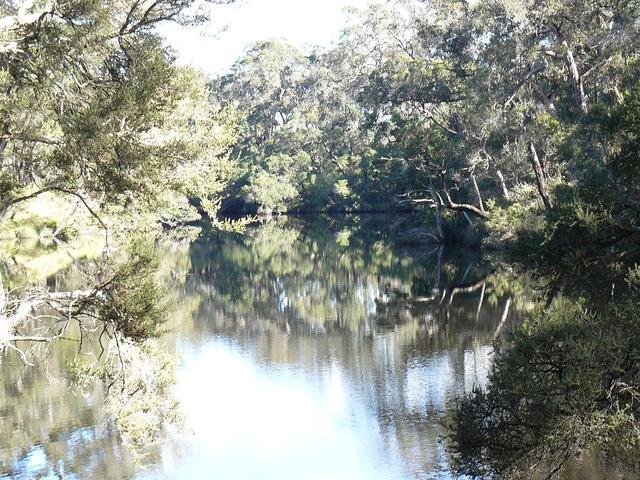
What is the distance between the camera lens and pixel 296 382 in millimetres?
16109

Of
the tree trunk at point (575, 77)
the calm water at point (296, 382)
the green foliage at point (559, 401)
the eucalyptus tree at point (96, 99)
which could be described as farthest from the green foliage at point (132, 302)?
the tree trunk at point (575, 77)

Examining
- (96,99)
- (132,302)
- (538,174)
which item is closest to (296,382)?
(132,302)

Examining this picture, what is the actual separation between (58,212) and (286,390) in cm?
2094

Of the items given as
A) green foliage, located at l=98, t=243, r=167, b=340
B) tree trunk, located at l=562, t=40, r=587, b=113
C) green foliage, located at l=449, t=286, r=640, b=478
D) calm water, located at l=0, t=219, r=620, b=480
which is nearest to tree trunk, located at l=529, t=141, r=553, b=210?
tree trunk, located at l=562, t=40, r=587, b=113

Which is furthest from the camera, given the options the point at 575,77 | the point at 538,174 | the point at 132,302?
the point at 538,174

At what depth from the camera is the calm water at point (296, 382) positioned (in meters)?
11.6

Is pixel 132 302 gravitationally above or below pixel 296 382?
above

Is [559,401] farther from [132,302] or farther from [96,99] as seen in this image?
[96,99]

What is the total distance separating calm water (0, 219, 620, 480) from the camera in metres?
11.6

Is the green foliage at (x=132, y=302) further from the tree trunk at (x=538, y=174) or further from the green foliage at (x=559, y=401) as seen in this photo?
the tree trunk at (x=538, y=174)

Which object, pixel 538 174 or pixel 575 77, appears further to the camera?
pixel 538 174

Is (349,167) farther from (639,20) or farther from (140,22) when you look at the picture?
(140,22)

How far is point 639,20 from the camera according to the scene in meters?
20.1

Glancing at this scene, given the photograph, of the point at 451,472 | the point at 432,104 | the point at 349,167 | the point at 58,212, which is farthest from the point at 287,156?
the point at 451,472
